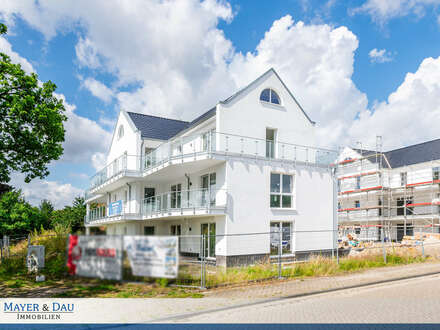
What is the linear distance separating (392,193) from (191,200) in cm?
2192

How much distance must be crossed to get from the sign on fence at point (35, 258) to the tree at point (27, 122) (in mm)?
4100

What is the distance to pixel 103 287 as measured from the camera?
970cm

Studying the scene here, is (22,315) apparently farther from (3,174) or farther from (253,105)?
(253,105)

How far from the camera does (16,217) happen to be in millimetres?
27516

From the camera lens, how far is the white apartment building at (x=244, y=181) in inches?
661

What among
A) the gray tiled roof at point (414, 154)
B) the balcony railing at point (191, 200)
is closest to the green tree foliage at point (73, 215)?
the balcony railing at point (191, 200)

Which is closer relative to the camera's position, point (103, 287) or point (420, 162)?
point (103, 287)

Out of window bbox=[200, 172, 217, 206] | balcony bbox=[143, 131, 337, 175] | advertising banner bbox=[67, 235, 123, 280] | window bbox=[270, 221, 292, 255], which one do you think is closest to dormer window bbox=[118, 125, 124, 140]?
balcony bbox=[143, 131, 337, 175]

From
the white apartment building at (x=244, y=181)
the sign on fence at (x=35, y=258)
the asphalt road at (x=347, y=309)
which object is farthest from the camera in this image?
the white apartment building at (x=244, y=181)

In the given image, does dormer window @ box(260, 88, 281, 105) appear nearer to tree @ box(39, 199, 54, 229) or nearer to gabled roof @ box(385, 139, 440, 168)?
gabled roof @ box(385, 139, 440, 168)

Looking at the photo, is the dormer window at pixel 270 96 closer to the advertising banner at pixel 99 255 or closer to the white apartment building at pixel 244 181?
the white apartment building at pixel 244 181

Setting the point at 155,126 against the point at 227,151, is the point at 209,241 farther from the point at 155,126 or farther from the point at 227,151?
the point at 155,126

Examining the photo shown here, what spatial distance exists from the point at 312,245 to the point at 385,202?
1646 centimetres

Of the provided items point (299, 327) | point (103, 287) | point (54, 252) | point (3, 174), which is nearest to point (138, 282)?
point (103, 287)
